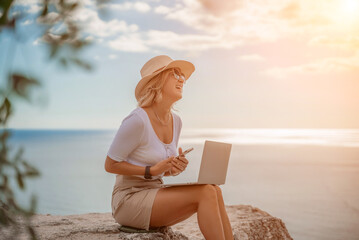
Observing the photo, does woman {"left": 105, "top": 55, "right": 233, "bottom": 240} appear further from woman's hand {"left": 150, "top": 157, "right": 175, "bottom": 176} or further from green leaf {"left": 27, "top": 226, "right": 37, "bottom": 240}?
green leaf {"left": 27, "top": 226, "right": 37, "bottom": 240}

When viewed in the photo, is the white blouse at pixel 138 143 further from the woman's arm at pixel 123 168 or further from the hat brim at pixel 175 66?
the hat brim at pixel 175 66

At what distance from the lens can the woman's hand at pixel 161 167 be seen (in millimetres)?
2752

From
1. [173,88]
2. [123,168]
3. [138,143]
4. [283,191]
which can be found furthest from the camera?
[283,191]

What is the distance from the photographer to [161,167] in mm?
2770

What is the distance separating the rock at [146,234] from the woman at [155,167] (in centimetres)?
14

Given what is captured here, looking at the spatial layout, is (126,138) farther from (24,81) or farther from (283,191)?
(283,191)

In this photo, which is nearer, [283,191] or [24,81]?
[24,81]

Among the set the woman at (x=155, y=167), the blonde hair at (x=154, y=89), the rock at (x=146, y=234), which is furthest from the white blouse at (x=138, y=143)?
the rock at (x=146, y=234)

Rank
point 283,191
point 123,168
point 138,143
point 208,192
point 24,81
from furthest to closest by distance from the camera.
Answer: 1. point 283,191
2. point 138,143
3. point 123,168
4. point 208,192
5. point 24,81

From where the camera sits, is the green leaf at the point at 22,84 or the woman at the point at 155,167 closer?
the green leaf at the point at 22,84

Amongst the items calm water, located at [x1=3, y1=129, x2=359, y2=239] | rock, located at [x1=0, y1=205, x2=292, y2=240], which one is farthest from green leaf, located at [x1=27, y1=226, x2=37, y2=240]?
calm water, located at [x1=3, y1=129, x2=359, y2=239]

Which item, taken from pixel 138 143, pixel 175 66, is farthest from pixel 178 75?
pixel 138 143

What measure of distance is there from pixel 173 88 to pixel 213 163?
2.16ft

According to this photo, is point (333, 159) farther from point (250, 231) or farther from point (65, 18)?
point (65, 18)
